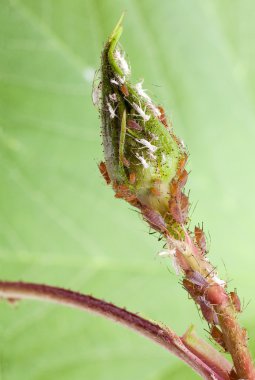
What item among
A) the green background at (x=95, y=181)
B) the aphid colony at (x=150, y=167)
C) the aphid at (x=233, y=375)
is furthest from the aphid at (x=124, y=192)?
the green background at (x=95, y=181)

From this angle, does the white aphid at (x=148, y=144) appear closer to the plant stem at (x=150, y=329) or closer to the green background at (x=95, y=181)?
the plant stem at (x=150, y=329)

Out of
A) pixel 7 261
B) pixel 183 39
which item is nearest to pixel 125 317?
pixel 7 261

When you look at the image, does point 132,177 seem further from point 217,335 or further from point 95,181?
point 95,181

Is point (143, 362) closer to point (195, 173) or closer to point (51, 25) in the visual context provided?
point (195, 173)

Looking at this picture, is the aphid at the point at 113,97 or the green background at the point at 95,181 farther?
the green background at the point at 95,181

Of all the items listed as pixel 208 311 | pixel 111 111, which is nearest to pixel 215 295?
pixel 208 311

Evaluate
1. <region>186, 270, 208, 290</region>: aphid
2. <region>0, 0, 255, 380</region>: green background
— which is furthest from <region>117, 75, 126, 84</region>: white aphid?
<region>0, 0, 255, 380</region>: green background

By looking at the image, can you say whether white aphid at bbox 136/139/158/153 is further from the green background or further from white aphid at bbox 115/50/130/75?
the green background
